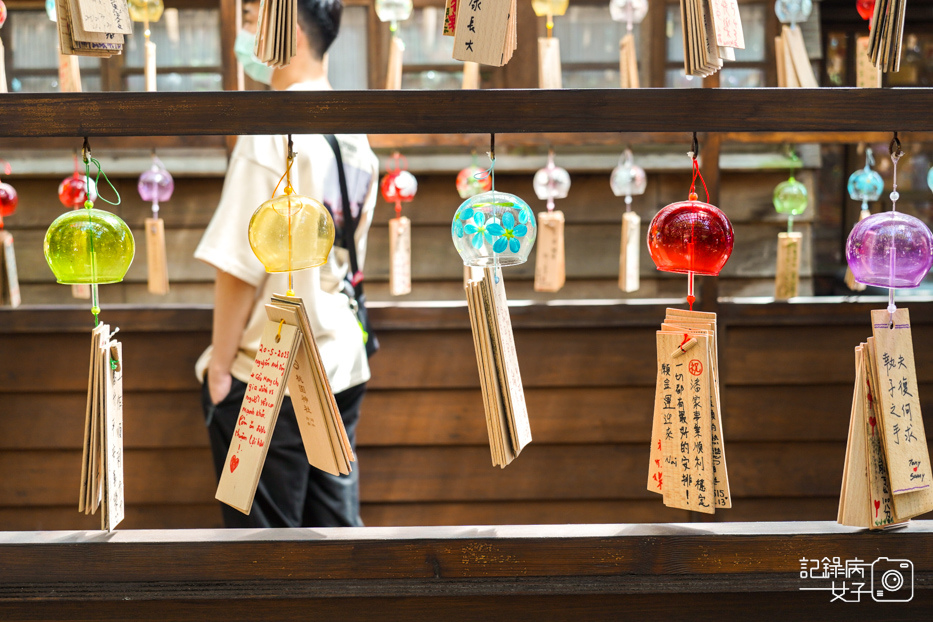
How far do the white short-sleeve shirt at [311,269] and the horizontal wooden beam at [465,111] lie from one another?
1.70 ft

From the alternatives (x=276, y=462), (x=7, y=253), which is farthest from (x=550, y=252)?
(x=7, y=253)

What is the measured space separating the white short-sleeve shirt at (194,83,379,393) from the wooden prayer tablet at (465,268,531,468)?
617mm

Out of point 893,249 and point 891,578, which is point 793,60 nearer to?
point 893,249

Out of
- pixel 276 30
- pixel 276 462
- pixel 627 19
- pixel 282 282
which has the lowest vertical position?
pixel 276 462

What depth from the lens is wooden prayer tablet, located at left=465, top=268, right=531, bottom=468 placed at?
35.3 inches

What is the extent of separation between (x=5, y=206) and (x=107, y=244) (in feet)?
3.55

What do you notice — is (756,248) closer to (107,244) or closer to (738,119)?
(738,119)

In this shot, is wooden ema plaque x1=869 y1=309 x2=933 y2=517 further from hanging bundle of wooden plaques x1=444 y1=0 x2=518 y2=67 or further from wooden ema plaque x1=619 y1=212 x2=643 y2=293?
wooden ema plaque x1=619 y1=212 x2=643 y2=293

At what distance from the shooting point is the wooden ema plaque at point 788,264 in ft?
6.38

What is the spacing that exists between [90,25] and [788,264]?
5.62 ft

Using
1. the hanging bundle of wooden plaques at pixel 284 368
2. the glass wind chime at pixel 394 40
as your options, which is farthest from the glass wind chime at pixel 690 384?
the glass wind chime at pixel 394 40

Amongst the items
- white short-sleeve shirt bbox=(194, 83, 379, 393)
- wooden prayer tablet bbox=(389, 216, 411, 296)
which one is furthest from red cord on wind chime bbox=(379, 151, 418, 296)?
white short-sleeve shirt bbox=(194, 83, 379, 393)

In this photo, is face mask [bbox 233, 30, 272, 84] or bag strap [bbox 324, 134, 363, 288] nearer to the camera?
bag strap [bbox 324, 134, 363, 288]

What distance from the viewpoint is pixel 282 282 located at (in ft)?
4.81
